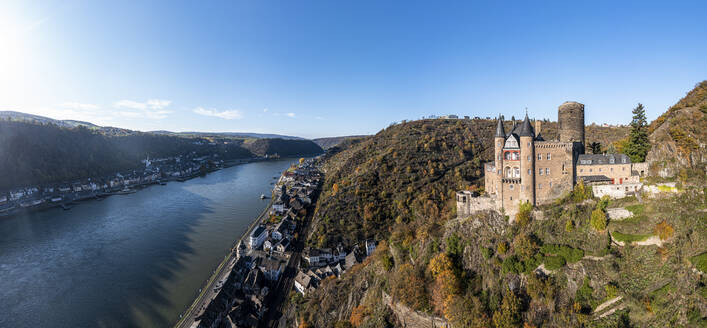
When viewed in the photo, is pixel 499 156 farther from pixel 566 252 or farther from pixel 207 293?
pixel 207 293

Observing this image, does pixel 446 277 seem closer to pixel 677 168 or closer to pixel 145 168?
pixel 677 168

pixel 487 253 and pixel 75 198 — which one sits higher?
pixel 487 253

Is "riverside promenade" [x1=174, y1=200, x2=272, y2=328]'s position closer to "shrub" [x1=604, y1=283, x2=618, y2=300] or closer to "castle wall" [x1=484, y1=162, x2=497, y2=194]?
"castle wall" [x1=484, y1=162, x2=497, y2=194]

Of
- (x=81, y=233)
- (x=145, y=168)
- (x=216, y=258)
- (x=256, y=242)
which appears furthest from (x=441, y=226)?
(x=145, y=168)

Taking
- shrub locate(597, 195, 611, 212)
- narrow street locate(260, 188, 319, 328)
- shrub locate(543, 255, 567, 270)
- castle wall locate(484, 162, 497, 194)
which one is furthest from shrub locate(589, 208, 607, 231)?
narrow street locate(260, 188, 319, 328)

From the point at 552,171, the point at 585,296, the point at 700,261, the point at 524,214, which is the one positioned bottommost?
the point at 585,296

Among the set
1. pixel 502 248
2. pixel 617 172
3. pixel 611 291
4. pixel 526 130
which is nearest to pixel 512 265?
pixel 502 248
